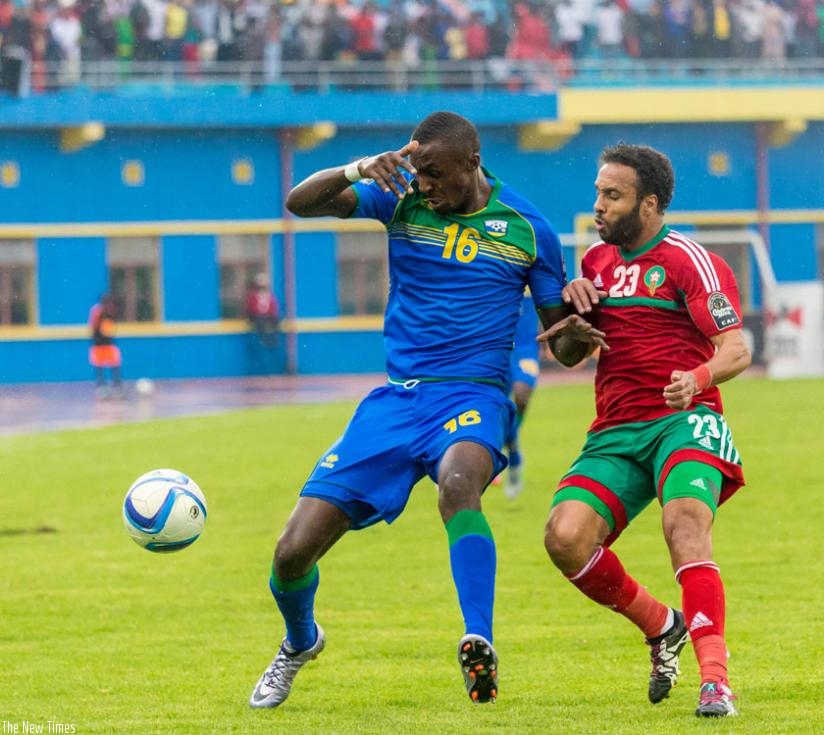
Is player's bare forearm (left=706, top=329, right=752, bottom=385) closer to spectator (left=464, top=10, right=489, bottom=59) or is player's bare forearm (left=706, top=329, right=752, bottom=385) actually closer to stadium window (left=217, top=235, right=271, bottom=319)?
stadium window (left=217, top=235, right=271, bottom=319)

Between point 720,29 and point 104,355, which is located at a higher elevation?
point 720,29

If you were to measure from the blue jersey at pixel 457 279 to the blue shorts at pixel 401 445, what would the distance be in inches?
4.1

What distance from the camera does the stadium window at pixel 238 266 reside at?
34.3m

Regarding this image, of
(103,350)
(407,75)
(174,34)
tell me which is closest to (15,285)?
(103,350)

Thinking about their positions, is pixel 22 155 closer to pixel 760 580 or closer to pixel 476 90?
pixel 476 90

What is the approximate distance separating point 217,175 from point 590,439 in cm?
2796

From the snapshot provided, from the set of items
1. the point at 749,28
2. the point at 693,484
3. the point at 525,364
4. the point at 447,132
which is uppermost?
the point at 447,132

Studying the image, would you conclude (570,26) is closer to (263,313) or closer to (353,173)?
(263,313)

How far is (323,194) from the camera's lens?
20.4 ft

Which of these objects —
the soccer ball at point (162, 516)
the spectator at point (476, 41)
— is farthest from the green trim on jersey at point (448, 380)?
the spectator at point (476, 41)

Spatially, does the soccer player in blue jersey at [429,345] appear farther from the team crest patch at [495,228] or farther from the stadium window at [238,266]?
the stadium window at [238,266]

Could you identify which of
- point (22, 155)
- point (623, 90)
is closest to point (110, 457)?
point (22, 155)

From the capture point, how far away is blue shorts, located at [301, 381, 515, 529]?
6.16m

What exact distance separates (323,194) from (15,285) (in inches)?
1113
